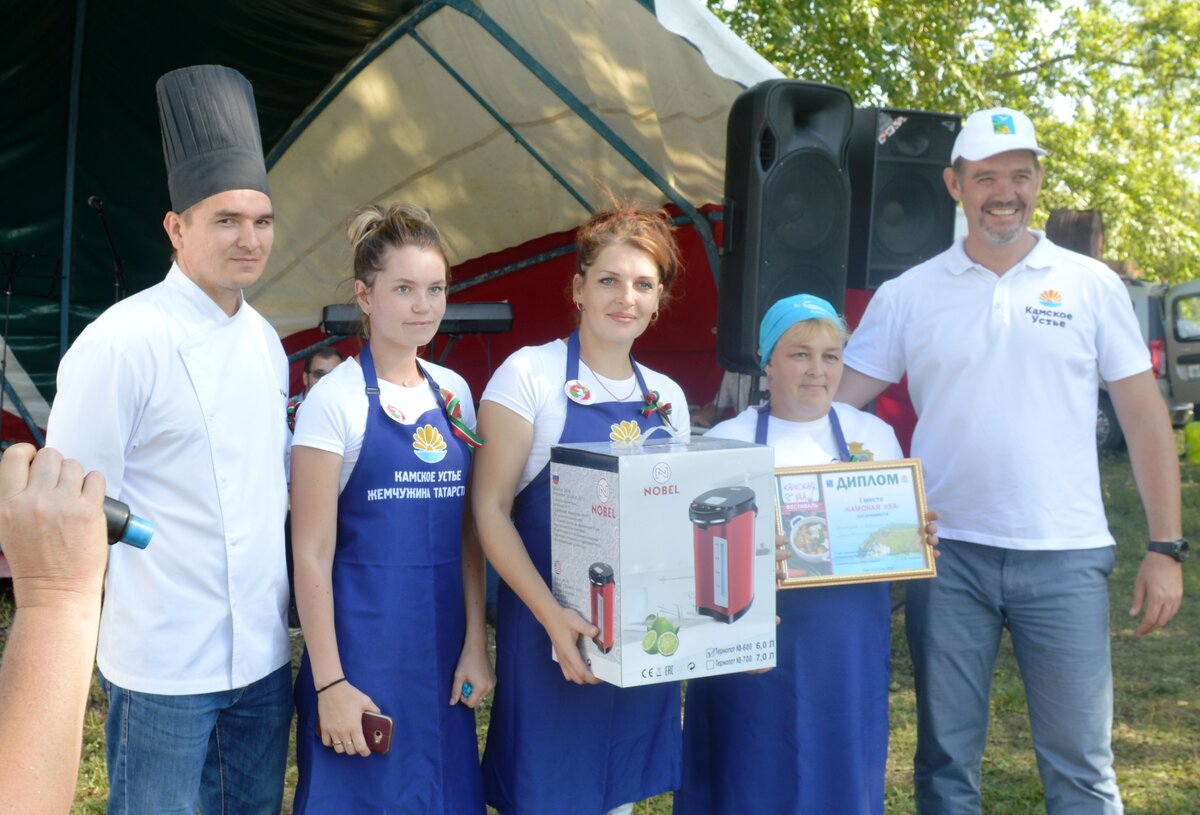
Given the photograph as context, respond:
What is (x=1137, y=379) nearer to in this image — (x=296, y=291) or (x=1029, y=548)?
(x=1029, y=548)

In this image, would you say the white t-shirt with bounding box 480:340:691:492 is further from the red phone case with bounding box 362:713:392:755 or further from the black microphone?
the black microphone

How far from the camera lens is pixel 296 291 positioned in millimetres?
6844

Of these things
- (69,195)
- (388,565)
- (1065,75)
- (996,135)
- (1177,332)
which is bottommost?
(388,565)

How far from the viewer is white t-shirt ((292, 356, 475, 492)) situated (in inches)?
85.7

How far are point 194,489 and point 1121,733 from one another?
3.86 m

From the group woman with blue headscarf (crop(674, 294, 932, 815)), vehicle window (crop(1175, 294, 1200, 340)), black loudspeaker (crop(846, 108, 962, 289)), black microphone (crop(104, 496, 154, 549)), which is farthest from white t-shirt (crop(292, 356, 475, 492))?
vehicle window (crop(1175, 294, 1200, 340))

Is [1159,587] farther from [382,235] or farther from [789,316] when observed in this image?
[382,235]

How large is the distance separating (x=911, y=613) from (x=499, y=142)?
4.23 metres

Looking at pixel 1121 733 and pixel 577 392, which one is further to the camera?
pixel 1121 733

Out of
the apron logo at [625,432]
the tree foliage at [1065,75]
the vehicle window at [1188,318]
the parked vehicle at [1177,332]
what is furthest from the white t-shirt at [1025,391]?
the vehicle window at [1188,318]

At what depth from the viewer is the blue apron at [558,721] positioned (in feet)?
7.59

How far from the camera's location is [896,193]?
4586mm

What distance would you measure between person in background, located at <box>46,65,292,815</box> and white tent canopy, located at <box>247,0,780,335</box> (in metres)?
2.99

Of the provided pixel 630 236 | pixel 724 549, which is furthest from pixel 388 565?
pixel 630 236
